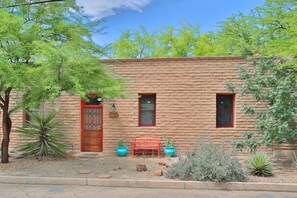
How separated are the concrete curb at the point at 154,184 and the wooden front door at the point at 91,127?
4641 millimetres

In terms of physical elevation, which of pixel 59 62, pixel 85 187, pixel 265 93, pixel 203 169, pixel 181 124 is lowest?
pixel 85 187

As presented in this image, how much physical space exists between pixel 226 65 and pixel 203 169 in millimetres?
5696

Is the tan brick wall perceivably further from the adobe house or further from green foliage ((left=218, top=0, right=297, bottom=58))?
green foliage ((left=218, top=0, right=297, bottom=58))

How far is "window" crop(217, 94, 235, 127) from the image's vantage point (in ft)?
39.3

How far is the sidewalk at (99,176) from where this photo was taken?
7.17 m

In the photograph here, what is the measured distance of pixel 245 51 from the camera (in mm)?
10906

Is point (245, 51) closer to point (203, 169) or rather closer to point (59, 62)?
point (203, 169)

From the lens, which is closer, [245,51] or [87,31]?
[87,31]

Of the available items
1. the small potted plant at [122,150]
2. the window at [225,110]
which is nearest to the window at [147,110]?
the small potted plant at [122,150]

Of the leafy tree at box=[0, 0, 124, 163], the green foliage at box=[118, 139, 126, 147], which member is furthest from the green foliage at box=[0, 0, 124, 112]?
the green foliage at box=[118, 139, 126, 147]

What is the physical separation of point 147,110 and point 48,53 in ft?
19.6

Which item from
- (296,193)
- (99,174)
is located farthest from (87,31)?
(296,193)

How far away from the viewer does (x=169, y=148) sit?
11.5 meters

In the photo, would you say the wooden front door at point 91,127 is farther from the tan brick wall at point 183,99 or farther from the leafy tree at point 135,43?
the leafy tree at point 135,43
